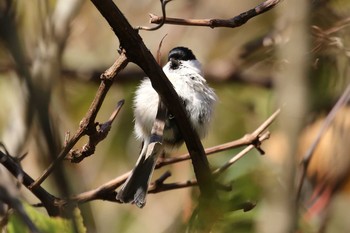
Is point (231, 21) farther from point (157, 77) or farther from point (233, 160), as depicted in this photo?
point (233, 160)

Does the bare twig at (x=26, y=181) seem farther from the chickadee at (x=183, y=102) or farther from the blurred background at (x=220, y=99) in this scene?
the chickadee at (x=183, y=102)

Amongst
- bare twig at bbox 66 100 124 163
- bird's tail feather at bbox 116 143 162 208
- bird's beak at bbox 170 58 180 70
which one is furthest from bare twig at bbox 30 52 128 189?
bird's beak at bbox 170 58 180 70

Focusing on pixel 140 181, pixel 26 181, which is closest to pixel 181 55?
pixel 140 181

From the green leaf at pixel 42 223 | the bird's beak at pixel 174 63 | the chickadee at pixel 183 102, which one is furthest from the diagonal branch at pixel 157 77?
the bird's beak at pixel 174 63

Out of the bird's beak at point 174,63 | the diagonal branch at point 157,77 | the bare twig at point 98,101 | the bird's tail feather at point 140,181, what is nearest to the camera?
the diagonal branch at point 157,77

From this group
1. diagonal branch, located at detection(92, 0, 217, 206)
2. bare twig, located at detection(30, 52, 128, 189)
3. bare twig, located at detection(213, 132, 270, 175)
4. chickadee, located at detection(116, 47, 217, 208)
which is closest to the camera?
diagonal branch, located at detection(92, 0, 217, 206)

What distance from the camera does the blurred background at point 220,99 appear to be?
1.40 m

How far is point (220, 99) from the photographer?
11.7ft

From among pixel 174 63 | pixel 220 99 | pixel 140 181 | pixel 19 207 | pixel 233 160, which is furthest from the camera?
pixel 220 99

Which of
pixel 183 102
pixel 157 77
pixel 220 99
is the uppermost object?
pixel 157 77

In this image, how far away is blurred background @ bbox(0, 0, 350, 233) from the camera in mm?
1401

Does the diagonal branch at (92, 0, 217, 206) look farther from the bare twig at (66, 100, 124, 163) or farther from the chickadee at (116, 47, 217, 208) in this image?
the chickadee at (116, 47, 217, 208)

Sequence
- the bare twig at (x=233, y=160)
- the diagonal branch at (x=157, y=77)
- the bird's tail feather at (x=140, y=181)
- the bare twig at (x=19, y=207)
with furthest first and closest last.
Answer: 1. the bird's tail feather at (x=140, y=181)
2. the bare twig at (x=233, y=160)
3. the diagonal branch at (x=157, y=77)
4. the bare twig at (x=19, y=207)

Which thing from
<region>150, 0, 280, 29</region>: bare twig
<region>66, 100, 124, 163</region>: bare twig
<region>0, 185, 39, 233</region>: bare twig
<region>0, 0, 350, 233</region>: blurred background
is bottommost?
<region>0, 0, 350, 233</region>: blurred background
